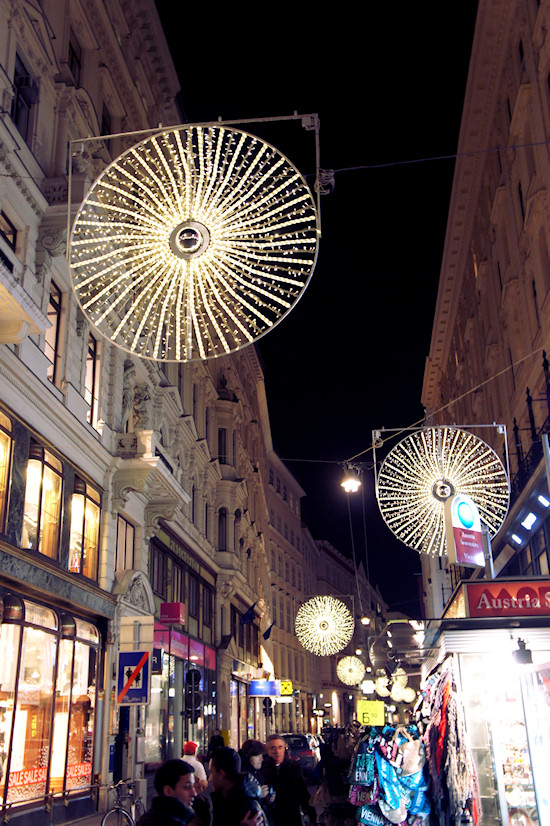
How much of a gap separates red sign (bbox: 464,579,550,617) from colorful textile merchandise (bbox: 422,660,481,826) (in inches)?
40.4

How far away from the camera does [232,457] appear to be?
40594 mm

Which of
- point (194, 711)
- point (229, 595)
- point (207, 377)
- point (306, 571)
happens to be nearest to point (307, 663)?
point (306, 571)

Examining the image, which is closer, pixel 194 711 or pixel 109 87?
pixel 194 711

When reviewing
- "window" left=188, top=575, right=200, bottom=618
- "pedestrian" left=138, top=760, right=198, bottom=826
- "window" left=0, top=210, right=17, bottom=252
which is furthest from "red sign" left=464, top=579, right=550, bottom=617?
"window" left=188, top=575, right=200, bottom=618

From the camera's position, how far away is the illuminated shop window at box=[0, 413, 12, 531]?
14.3 meters

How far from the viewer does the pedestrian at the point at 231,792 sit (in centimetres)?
559

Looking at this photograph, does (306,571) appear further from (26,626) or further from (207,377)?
(26,626)

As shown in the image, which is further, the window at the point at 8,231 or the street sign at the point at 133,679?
the street sign at the point at 133,679

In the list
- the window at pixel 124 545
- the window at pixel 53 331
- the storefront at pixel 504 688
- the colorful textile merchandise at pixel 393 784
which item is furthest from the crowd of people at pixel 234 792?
the window at pixel 124 545

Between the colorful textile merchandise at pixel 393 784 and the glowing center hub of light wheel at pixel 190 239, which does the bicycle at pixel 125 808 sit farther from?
the glowing center hub of light wheel at pixel 190 239

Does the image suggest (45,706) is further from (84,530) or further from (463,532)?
(463,532)

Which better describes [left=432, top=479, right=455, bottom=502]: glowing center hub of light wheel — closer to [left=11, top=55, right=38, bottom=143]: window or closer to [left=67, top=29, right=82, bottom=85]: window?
[left=11, top=55, right=38, bottom=143]: window

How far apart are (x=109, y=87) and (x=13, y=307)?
12.0 meters

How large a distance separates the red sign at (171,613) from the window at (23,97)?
46.5 feet
